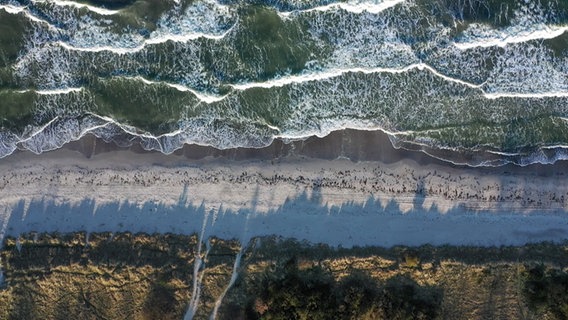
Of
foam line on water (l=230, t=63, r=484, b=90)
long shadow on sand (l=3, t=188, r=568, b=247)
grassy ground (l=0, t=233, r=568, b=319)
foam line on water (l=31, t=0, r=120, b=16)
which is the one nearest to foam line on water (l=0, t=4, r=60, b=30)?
foam line on water (l=31, t=0, r=120, b=16)

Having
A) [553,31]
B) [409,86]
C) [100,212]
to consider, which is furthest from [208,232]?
[553,31]

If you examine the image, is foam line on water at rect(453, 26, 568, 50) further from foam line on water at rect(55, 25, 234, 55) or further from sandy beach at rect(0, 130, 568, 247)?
foam line on water at rect(55, 25, 234, 55)

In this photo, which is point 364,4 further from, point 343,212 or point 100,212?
point 100,212

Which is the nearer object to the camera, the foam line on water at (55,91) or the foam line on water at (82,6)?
the foam line on water at (82,6)

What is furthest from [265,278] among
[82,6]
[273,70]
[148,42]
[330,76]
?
[82,6]

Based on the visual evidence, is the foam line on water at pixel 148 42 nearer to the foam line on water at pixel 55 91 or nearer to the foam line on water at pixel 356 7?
the foam line on water at pixel 55 91

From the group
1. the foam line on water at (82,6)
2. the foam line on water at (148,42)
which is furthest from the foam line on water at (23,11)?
the foam line on water at (148,42)
